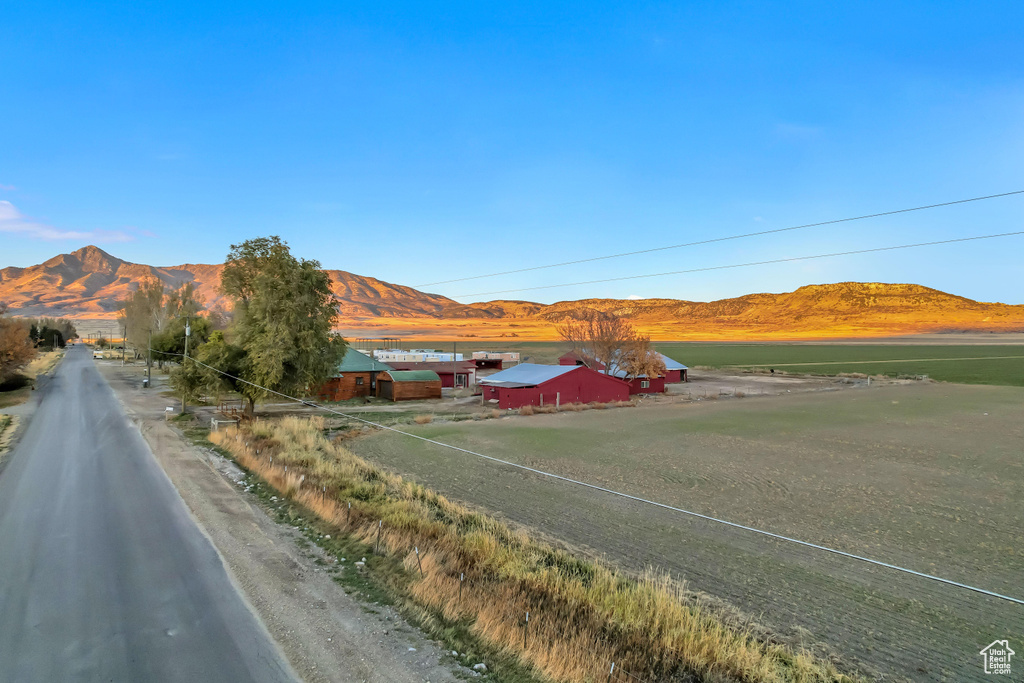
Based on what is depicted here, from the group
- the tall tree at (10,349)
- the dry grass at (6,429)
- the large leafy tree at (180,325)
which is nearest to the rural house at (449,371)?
the large leafy tree at (180,325)

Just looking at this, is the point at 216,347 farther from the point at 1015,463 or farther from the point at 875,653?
the point at 1015,463

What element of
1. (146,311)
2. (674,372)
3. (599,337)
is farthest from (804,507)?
(146,311)

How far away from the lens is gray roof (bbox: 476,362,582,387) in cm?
4859

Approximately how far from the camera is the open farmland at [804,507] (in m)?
10.0

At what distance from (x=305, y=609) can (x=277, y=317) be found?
27056mm

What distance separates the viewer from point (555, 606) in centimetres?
918

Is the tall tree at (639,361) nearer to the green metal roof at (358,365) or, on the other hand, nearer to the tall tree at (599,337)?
the tall tree at (599,337)

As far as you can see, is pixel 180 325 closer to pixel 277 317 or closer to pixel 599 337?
pixel 277 317

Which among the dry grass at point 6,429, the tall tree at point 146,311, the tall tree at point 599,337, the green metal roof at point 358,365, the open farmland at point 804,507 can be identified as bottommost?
the open farmland at point 804,507

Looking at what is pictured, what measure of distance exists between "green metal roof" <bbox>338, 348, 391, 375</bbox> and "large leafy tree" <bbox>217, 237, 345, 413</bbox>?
57.2ft

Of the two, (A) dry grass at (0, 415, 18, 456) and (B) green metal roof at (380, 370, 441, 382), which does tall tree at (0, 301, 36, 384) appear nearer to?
(A) dry grass at (0, 415, 18, 456)

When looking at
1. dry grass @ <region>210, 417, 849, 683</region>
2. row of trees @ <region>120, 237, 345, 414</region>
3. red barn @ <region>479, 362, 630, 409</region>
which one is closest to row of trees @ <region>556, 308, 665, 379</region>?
red barn @ <region>479, 362, 630, 409</region>

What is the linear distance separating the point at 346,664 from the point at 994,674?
10018 millimetres

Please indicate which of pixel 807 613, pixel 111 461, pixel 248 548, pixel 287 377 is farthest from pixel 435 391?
pixel 807 613
